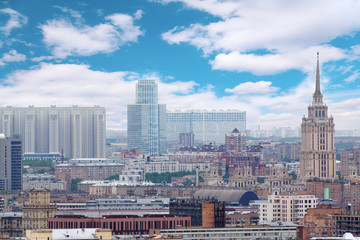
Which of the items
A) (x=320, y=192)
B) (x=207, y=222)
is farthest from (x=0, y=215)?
(x=320, y=192)

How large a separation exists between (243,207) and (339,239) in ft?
215

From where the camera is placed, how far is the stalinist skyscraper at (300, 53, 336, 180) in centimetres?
18438

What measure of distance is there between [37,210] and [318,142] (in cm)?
8165

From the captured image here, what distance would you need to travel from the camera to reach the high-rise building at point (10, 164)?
188 m

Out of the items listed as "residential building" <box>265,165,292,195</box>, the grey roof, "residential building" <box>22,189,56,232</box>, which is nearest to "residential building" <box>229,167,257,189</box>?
"residential building" <box>265,165,292,195</box>

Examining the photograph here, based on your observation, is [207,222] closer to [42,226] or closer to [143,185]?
[42,226]

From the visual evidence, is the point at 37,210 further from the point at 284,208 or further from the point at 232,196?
the point at 232,196

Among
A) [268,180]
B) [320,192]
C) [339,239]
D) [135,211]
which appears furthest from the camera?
[268,180]

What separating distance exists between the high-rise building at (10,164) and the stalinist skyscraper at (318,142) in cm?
4186

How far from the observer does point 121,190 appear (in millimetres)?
186750

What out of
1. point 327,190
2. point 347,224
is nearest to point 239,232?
point 347,224

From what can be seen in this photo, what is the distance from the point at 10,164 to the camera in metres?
190

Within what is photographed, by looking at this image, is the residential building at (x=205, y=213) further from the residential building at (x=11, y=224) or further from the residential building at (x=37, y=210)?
the residential building at (x=11, y=224)

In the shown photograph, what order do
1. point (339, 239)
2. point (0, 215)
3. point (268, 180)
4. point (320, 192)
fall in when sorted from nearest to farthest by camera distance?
point (339, 239) → point (0, 215) → point (320, 192) → point (268, 180)
